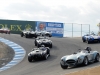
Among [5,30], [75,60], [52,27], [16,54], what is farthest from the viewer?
[52,27]

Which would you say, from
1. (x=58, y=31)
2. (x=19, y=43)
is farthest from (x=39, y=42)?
(x=58, y=31)

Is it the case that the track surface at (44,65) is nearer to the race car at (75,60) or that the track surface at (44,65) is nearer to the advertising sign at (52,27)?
the race car at (75,60)

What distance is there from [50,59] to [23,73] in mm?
5813

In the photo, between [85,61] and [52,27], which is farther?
[52,27]

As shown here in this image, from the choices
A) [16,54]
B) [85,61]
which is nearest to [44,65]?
[85,61]

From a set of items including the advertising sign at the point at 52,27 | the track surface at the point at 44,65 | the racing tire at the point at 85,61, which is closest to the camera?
the track surface at the point at 44,65

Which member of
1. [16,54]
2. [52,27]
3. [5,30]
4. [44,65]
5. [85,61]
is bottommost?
[44,65]

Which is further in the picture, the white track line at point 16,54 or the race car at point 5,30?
the race car at point 5,30

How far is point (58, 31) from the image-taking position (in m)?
52.1

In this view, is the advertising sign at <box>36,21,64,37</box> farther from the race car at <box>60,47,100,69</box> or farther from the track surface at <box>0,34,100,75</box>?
the race car at <box>60,47,100,69</box>

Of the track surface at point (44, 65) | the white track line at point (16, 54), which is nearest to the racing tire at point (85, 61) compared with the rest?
the track surface at point (44, 65)

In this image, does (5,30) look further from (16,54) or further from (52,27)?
(16,54)

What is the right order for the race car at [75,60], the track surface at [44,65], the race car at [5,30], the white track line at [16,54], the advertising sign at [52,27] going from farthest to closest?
1. the advertising sign at [52,27]
2. the race car at [5,30]
3. the white track line at [16,54]
4. the race car at [75,60]
5. the track surface at [44,65]

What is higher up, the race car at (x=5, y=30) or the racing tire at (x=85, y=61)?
the race car at (x=5, y=30)
